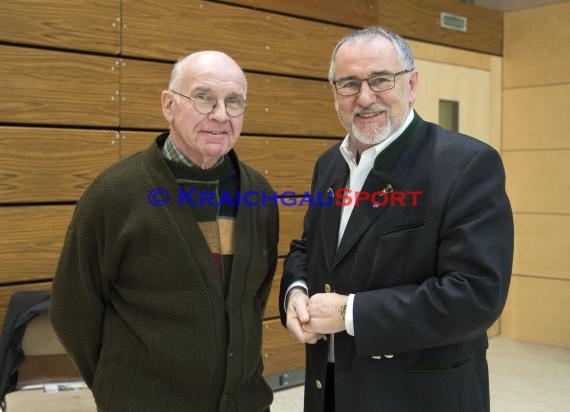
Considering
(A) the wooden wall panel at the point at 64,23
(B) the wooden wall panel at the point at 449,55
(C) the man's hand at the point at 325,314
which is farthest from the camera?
(B) the wooden wall panel at the point at 449,55

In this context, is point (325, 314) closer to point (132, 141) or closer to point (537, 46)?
point (132, 141)

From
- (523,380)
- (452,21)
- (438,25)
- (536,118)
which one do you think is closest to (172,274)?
(523,380)

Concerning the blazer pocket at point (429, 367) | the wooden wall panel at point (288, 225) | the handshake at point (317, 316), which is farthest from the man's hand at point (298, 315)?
the wooden wall panel at point (288, 225)

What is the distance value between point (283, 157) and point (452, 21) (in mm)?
2113

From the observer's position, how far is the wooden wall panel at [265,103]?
139 inches

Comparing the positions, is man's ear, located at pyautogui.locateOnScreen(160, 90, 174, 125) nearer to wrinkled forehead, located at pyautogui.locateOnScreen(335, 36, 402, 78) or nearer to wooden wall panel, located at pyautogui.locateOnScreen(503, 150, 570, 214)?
→ wrinkled forehead, located at pyautogui.locateOnScreen(335, 36, 402, 78)

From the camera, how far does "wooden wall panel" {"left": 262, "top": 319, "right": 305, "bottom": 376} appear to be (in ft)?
13.7

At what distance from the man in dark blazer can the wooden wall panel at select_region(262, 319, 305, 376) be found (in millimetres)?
2292

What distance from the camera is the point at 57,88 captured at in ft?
10.7

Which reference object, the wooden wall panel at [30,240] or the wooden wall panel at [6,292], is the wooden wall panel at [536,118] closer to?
the wooden wall panel at [30,240]

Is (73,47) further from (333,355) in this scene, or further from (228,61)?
(333,355)

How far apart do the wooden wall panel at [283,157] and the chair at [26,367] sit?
1536mm

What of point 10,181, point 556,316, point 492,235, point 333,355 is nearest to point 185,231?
point 333,355

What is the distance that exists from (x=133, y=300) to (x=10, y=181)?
67.8 inches
